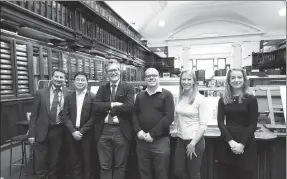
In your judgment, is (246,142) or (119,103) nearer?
(246,142)

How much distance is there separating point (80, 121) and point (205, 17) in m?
1.42

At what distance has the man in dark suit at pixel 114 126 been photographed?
5.26 feet

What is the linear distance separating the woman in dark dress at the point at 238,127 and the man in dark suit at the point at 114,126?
28.6 inches

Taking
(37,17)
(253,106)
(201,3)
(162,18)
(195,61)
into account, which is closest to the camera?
(253,106)

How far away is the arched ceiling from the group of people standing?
0.52 meters

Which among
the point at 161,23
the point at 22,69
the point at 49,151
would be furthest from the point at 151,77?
the point at 22,69

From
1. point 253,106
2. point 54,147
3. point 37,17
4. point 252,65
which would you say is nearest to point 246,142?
point 253,106

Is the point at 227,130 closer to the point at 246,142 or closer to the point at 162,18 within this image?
the point at 246,142

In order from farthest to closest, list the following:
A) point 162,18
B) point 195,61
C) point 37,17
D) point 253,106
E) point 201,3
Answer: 1. point 37,17
2. point 195,61
3. point 162,18
4. point 201,3
5. point 253,106

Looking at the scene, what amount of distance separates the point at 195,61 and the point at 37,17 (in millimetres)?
1640

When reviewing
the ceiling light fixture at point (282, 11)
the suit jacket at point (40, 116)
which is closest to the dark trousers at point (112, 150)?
the suit jacket at point (40, 116)

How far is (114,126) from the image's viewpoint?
163cm

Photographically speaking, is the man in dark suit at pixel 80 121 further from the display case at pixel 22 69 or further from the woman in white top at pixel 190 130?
the woman in white top at pixel 190 130

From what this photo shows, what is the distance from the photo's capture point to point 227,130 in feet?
4.56
